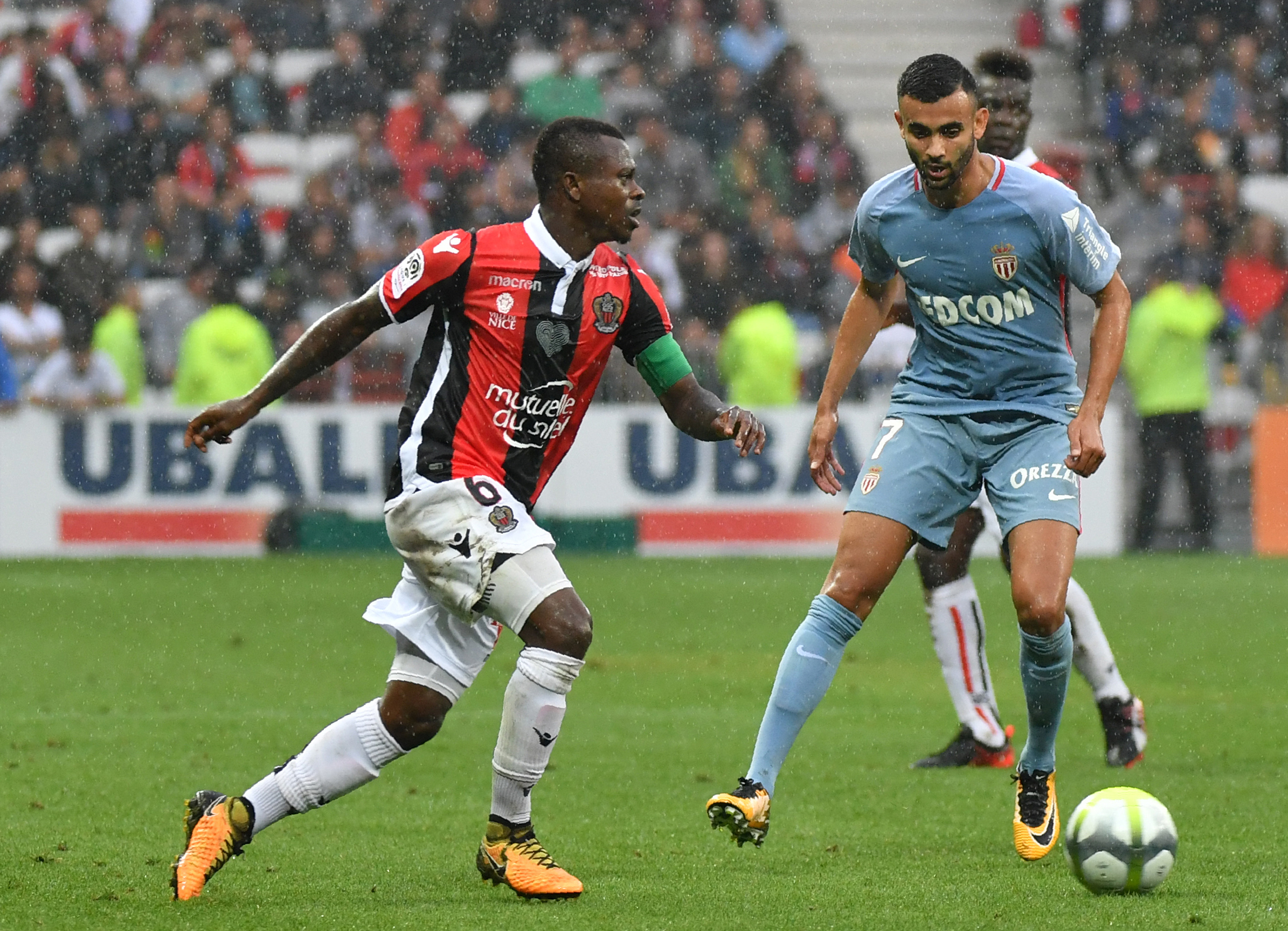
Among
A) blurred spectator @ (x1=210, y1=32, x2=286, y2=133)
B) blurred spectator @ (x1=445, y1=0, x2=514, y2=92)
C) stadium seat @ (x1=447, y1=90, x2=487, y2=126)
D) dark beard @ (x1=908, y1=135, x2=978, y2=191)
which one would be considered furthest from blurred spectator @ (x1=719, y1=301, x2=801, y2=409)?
dark beard @ (x1=908, y1=135, x2=978, y2=191)

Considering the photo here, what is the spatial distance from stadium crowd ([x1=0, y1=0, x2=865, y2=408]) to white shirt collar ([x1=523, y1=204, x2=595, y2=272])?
10.7 meters

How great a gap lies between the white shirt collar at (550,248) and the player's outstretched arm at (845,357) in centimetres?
86

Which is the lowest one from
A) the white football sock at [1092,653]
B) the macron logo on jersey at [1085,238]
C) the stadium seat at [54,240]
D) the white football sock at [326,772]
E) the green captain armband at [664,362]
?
the stadium seat at [54,240]

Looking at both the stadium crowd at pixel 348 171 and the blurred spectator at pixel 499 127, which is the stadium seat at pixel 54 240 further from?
the blurred spectator at pixel 499 127

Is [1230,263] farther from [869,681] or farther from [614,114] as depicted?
[869,681]

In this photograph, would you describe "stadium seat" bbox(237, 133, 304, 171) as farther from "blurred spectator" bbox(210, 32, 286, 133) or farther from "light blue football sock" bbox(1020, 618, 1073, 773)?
"light blue football sock" bbox(1020, 618, 1073, 773)

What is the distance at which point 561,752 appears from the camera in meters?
8.16

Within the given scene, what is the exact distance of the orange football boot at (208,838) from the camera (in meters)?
5.20

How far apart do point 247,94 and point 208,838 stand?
625 inches

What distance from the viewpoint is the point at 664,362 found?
18.8 feet

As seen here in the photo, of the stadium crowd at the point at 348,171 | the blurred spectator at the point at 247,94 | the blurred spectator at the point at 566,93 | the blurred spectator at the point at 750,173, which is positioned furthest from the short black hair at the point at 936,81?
the blurred spectator at the point at 247,94

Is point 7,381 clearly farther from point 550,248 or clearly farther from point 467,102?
point 550,248

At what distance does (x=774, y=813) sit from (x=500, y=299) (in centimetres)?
227

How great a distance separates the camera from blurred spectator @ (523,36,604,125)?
20.2m
